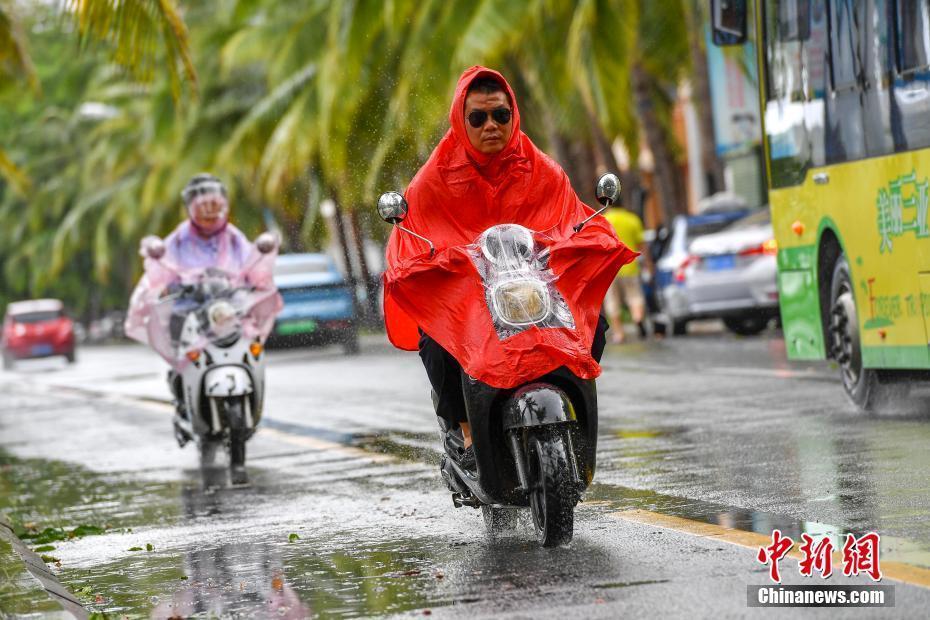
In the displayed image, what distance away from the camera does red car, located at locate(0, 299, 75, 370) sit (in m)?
45.8

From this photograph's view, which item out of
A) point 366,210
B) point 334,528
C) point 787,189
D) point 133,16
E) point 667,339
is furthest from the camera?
point 366,210

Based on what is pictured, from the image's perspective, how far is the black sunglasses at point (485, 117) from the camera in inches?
281

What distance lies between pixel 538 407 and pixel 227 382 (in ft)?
17.1

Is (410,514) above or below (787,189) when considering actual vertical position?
below

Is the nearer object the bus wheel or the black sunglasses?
the black sunglasses

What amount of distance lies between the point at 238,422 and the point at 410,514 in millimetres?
3194

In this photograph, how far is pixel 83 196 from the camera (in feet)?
222

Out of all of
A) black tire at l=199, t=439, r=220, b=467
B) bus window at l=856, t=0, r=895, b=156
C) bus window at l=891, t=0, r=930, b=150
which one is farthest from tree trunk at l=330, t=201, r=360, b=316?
bus window at l=891, t=0, r=930, b=150

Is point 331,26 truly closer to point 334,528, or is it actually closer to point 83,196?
point 334,528

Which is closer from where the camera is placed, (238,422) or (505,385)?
(505,385)

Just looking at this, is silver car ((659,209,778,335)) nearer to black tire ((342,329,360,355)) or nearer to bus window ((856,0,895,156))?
black tire ((342,329,360,355))

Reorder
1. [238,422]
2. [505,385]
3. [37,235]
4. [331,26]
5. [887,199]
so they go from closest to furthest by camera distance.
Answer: [505,385] < [887,199] < [238,422] < [331,26] < [37,235]

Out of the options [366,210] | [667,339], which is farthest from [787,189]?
[366,210]

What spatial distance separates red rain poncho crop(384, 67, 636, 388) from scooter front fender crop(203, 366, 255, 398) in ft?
13.7
